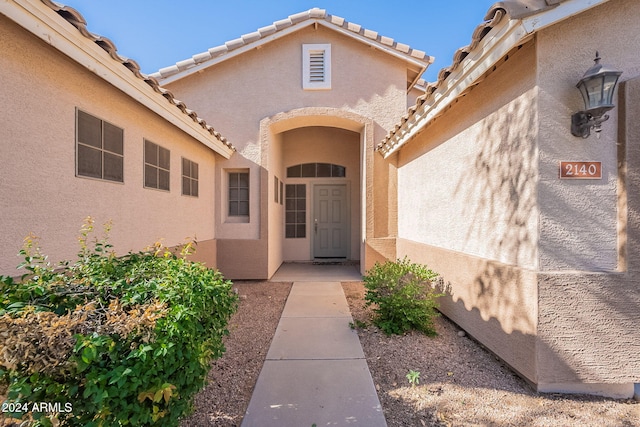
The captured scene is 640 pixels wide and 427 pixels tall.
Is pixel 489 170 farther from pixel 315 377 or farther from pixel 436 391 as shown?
pixel 315 377

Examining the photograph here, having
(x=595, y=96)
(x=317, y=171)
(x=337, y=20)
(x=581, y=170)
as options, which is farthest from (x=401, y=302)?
(x=337, y=20)

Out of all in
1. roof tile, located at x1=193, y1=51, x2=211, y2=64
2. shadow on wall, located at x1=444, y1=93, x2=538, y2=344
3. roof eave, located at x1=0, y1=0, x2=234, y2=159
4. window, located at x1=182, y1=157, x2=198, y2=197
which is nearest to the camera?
roof eave, located at x1=0, y1=0, x2=234, y2=159

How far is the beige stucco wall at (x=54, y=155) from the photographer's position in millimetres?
2547

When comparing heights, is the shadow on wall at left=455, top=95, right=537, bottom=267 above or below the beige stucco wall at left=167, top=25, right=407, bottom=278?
below

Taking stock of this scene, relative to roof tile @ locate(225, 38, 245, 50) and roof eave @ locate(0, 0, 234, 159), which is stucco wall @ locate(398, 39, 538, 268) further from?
roof tile @ locate(225, 38, 245, 50)

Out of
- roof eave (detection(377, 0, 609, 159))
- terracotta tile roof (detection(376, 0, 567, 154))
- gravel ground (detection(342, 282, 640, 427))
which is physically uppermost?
terracotta tile roof (detection(376, 0, 567, 154))

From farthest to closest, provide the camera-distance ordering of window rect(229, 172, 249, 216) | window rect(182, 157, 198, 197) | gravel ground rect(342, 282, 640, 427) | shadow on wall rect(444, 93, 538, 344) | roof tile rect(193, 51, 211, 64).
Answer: window rect(229, 172, 249, 216)
roof tile rect(193, 51, 211, 64)
window rect(182, 157, 198, 197)
shadow on wall rect(444, 93, 538, 344)
gravel ground rect(342, 282, 640, 427)

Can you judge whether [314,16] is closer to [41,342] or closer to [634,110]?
[634,110]

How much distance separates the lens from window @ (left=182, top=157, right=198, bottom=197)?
5.86 metres

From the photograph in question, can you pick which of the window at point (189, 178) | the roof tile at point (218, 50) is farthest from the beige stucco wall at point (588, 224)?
the roof tile at point (218, 50)

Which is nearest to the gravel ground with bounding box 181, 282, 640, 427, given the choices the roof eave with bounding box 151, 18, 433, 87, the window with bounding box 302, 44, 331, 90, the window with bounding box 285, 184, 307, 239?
the window with bounding box 285, 184, 307, 239

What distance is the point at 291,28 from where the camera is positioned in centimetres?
741

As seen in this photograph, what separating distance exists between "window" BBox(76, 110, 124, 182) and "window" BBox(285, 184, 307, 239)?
21.3ft

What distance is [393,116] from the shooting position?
25.0 feet
